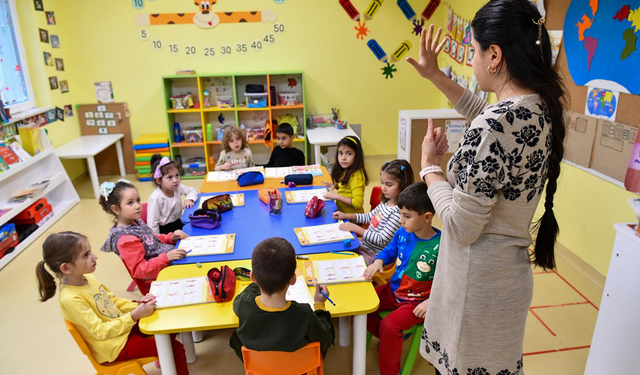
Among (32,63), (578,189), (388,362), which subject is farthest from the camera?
(32,63)

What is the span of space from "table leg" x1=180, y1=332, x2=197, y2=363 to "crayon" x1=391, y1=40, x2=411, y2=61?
4797 millimetres

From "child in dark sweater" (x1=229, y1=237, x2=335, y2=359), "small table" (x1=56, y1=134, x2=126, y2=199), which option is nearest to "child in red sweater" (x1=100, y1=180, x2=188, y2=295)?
"child in dark sweater" (x1=229, y1=237, x2=335, y2=359)

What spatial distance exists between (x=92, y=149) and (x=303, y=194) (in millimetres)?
3392

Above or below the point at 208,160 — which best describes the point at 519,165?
above

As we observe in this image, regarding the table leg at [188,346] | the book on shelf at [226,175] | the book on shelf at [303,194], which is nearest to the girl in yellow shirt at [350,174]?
the book on shelf at [303,194]

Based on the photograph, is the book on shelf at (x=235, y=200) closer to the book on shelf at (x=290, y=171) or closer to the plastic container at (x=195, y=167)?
the book on shelf at (x=290, y=171)

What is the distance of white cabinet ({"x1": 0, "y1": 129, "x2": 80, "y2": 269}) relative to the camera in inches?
156

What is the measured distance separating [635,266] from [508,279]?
80cm

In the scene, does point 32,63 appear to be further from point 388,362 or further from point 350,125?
point 388,362

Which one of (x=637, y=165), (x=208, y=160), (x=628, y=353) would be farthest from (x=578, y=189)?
(x=208, y=160)

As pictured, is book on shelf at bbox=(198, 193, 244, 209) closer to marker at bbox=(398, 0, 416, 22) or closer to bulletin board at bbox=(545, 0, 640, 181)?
bulletin board at bbox=(545, 0, 640, 181)

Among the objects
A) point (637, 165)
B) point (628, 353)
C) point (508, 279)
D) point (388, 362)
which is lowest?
point (388, 362)

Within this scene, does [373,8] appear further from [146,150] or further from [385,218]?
[385,218]

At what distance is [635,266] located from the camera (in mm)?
1752
